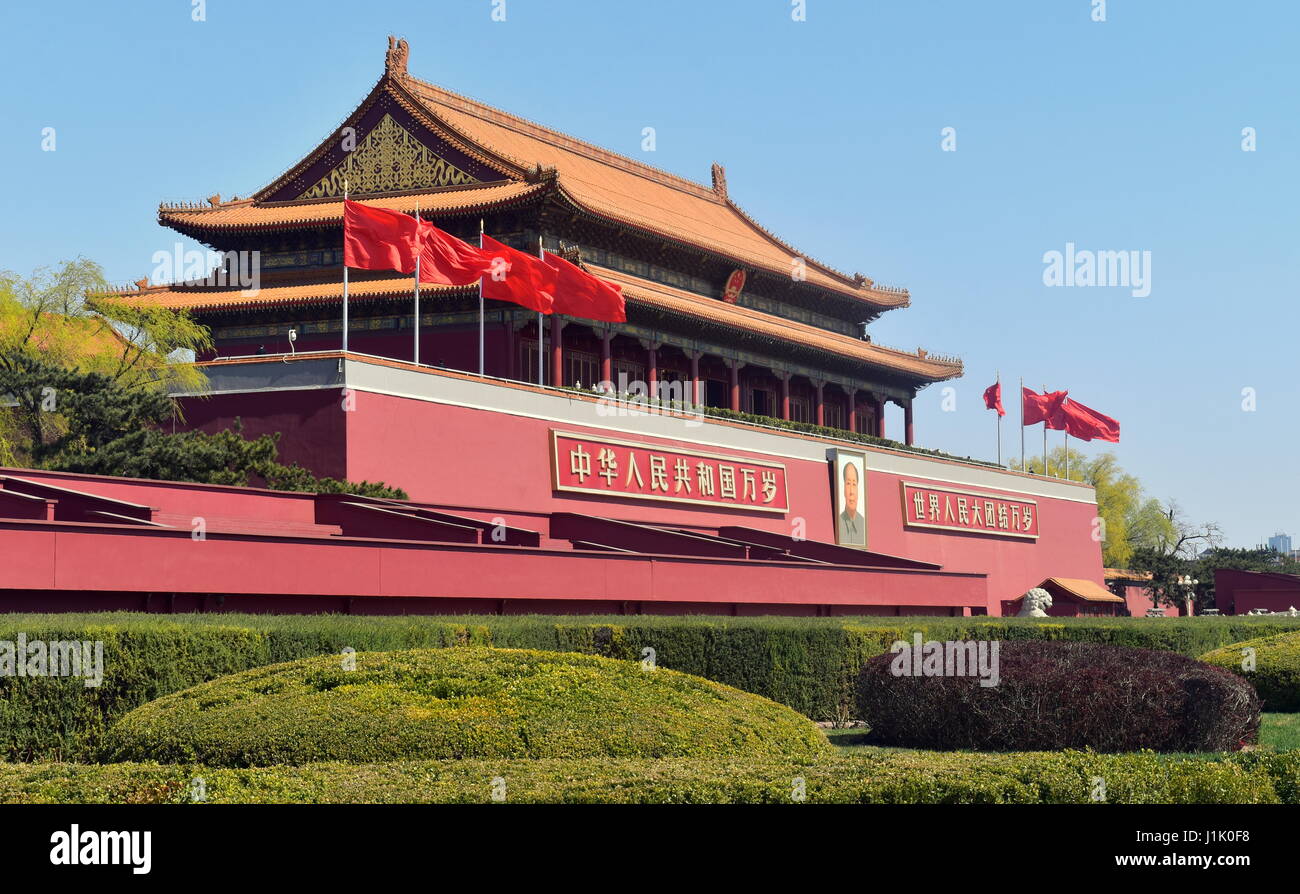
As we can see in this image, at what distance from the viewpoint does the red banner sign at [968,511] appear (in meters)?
40.8

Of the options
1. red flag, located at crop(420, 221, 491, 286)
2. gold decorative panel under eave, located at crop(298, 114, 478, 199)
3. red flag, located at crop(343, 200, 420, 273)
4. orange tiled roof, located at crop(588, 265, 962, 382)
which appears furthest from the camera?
orange tiled roof, located at crop(588, 265, 962, 382)

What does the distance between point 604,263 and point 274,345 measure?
8210mm

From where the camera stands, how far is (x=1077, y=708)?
42.5ft

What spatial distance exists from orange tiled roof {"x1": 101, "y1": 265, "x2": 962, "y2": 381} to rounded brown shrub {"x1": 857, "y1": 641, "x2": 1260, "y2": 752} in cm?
2046

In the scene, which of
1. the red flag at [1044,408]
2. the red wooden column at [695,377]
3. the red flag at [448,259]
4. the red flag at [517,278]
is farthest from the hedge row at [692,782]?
the red flag at [1044,408]

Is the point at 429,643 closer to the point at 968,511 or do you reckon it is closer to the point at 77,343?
the point at 77,343

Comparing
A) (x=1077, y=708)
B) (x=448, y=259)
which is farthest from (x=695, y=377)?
(x=1077, y=708)

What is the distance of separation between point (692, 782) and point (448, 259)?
21389 millimetres

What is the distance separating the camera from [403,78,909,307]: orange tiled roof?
37812 mm

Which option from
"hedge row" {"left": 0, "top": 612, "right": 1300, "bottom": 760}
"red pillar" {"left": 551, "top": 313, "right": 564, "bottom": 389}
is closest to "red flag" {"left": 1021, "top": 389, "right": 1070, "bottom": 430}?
"red pillar" {"left": 551, "top": 313, "right": 564, "bottom": 389}

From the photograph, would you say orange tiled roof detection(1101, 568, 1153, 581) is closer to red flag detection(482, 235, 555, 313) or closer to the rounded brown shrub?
red flag detection(482, 235, 555, 313)

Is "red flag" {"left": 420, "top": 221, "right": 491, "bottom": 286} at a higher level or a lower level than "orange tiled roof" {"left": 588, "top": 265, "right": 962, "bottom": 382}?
lower
